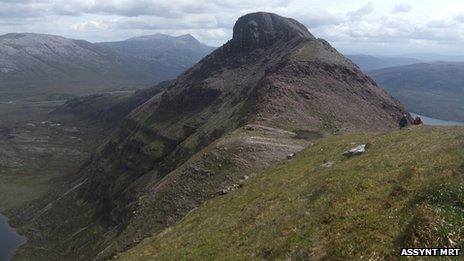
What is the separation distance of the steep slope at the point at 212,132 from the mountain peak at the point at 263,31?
40 cm

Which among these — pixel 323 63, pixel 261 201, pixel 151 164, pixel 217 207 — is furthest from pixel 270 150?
pixel 323 63

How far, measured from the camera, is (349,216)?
24.5 m

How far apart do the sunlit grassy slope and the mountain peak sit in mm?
120654

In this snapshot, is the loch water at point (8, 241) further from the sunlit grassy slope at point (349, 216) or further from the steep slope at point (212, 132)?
the sunlit grassy slope at point (349, 216)

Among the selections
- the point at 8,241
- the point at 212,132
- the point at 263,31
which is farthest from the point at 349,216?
the point at 263,31

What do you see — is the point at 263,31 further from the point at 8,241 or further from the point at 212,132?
the point at 8,241

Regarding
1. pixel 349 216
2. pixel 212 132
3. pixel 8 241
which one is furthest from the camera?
pixel 8 241

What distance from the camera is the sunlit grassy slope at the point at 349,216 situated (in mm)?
20672

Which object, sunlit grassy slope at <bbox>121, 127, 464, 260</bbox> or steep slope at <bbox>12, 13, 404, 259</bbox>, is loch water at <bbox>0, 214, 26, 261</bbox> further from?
sunlit grassy slope at <bbox>121, 127, 464, 260</bbox>

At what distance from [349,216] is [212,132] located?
7716 centimetres

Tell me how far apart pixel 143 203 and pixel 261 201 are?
36.4 metres

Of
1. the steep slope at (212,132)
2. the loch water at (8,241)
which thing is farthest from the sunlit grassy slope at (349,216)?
the loch water at (8,241)

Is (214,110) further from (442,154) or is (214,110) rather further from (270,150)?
(442,154)

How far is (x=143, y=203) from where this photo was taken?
71.2m
